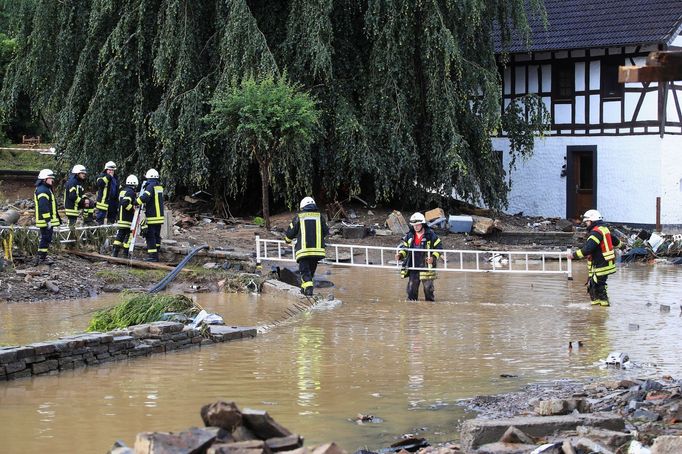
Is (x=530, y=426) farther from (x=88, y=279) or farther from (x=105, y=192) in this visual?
(x=105, y=192)

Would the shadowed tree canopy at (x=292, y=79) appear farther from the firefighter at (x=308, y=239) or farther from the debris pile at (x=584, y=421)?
the debris pile at (x=584, y=421)

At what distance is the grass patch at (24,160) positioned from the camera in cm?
4166

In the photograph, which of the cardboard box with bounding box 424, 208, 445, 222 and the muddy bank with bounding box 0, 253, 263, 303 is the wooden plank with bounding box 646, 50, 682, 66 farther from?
the cardboard box with bounding box 424, 208, 445, 222

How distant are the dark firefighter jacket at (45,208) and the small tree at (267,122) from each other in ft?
20.7

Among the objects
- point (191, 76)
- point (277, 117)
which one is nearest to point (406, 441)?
point (277, 117)

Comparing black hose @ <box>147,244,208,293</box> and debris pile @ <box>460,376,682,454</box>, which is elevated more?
black hose @ <box>147,244,208,293</box>

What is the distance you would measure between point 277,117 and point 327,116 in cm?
412

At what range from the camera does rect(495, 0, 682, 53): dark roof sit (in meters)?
32.2

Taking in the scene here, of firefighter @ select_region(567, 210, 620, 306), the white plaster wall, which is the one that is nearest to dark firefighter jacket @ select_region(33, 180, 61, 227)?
firefighter @ select_region(567, 210, 620, 306)

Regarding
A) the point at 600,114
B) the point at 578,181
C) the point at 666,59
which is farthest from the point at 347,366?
the point at 578,181

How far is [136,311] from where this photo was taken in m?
13.6

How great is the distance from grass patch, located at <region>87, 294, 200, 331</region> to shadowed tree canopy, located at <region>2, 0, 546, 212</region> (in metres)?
13.5

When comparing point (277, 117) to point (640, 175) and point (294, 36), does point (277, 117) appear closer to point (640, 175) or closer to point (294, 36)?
point (294, 36)

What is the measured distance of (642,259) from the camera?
2673 cm
